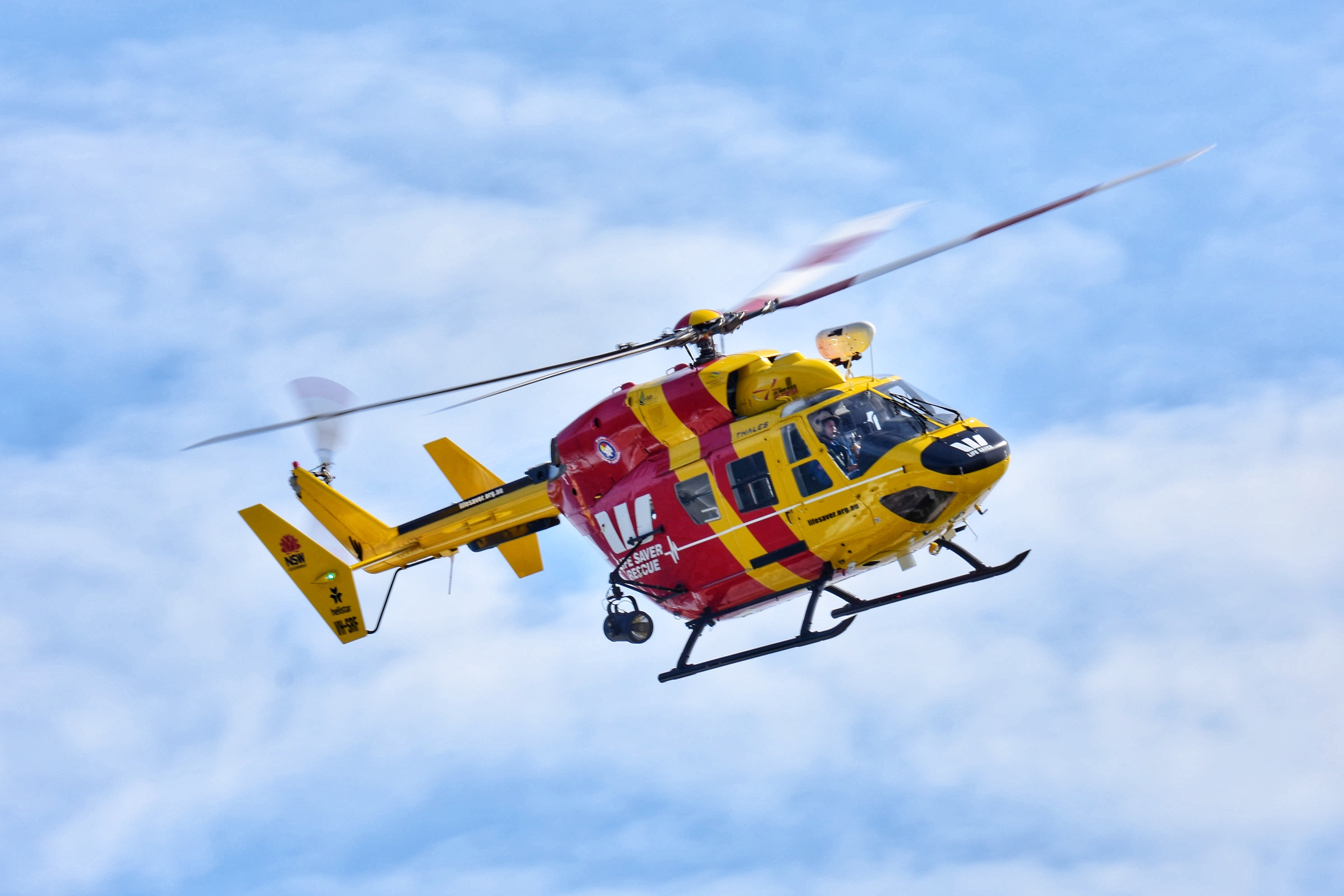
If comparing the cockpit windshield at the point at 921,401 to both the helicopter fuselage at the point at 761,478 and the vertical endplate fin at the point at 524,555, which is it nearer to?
the helicopter fuselage at the point at 761,478

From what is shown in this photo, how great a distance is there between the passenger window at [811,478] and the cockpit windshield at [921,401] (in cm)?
128

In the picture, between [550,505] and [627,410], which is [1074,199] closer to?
[627,410]

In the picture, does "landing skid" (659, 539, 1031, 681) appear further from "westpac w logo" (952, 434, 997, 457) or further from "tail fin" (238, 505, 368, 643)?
"tail fin" (238, 505, 368, 643)

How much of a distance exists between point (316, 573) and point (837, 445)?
926 centimetres

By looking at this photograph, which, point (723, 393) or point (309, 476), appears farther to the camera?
point (309, 476)

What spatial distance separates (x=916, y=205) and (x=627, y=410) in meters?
4.76

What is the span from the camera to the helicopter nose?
52.3 ft

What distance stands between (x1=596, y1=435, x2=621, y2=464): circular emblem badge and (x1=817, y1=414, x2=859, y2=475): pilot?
10.6 ft

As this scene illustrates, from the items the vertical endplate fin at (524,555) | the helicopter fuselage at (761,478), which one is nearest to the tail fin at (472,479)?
the vertical endplate fin at (524,555)

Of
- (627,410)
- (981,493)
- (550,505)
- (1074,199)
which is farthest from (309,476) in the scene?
(1074,199)

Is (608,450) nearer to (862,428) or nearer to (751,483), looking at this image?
(751,483)

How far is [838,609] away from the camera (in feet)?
57.7

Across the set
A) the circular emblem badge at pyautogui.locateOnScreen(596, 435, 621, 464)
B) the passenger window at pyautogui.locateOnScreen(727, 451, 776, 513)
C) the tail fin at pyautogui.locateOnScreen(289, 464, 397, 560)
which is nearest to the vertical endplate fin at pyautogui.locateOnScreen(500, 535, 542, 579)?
the tail fin at pyautogui.locateOnScreen(289, 464, 397, 560)

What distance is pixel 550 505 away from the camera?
20.8m
